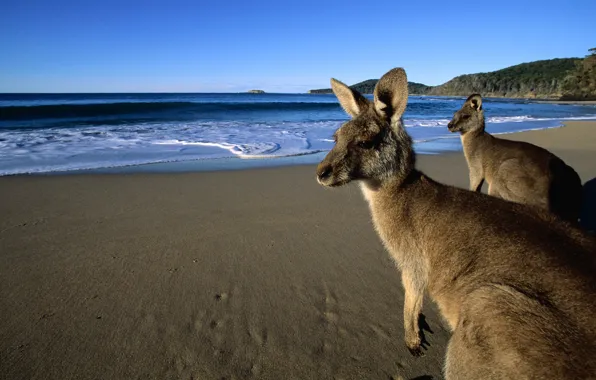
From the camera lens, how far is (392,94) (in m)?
3.37

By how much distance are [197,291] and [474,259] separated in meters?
3.03

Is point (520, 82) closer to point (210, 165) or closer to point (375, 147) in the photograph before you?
point (210, 165)

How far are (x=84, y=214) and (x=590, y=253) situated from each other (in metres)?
6.91

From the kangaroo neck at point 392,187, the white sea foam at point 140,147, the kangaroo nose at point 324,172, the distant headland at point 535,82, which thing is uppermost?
the distant headland at point 535,82

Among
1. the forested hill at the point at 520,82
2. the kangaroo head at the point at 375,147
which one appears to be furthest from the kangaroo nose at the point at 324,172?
the forested hill at the point at 520,82

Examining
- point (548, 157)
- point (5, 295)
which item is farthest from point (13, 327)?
point (548, 157)

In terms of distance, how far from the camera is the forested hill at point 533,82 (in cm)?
7831

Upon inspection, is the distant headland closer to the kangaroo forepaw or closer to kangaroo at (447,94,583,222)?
kangaroo at (447,94,583,222)

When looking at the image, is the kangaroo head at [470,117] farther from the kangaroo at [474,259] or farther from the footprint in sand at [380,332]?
the footprint in sand at [380,332]

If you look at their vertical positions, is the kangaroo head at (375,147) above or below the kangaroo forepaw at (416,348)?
above

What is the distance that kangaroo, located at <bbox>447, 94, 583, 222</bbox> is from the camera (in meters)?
5.44

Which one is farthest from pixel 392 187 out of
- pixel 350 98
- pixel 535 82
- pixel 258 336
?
pixel 535 82

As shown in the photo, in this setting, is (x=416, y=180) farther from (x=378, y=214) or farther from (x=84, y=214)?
(x=84, y=214)

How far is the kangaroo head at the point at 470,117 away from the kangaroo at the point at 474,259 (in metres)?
5.25
